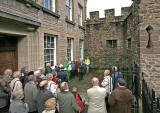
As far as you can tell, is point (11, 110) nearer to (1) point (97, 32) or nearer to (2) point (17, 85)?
(2) point (17, 85)

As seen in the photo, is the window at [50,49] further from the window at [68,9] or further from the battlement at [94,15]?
the battlement at [94,15]

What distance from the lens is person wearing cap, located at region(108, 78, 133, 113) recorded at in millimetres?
2996

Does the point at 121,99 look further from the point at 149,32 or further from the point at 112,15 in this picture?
the point at 112,15

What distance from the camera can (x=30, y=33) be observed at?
603 cm

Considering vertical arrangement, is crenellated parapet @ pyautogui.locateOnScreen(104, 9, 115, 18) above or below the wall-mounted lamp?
above

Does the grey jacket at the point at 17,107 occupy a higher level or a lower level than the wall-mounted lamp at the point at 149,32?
lower

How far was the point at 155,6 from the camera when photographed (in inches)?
198

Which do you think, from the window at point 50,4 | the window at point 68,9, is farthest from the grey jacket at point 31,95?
the window at point 68,9

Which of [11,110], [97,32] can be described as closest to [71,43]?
[97,32]

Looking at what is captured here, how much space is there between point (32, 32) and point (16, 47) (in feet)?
3.55

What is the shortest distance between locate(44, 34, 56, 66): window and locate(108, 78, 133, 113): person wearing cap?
535 centimetres

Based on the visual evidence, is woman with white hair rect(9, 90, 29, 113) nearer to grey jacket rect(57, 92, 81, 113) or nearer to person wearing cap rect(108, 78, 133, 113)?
grey jacket rect(57, 92, 81, 113)

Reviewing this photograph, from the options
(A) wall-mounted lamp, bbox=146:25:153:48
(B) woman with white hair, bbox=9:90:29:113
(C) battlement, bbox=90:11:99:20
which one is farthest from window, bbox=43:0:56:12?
(C) battlement, bbox=90:11:99:20

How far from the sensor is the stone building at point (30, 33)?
15.9ft
